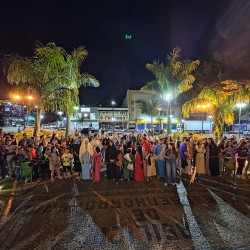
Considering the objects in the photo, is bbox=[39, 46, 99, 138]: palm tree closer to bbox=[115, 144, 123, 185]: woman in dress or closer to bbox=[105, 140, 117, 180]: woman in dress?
bbox=[105, 140, 117, 180]: woman in dress

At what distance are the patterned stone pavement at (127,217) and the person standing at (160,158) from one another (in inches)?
28.3

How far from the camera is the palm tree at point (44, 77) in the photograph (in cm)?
1462

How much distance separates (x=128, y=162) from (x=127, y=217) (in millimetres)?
3269

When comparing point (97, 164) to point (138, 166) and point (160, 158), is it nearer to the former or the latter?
point (138, 166)

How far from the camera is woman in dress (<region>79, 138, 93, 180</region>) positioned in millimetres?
9484

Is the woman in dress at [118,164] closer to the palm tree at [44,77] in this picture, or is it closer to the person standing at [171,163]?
the person standing at [171,163]

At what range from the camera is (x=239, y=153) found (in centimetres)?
1010

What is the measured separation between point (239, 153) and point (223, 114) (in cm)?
1129

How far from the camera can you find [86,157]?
9516mm

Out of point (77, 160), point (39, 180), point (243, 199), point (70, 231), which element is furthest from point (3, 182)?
point (243, 199)

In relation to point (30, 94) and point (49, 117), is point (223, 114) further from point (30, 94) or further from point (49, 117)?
point (49, 117)

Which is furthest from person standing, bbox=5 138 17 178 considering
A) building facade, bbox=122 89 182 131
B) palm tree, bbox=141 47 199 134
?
building facade, bbox=122 89 182 131

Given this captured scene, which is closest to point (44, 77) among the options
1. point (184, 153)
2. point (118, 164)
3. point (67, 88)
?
point (67, 88)

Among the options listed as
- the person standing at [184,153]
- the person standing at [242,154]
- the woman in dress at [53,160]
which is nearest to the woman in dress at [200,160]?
the person standing at [184,153]
